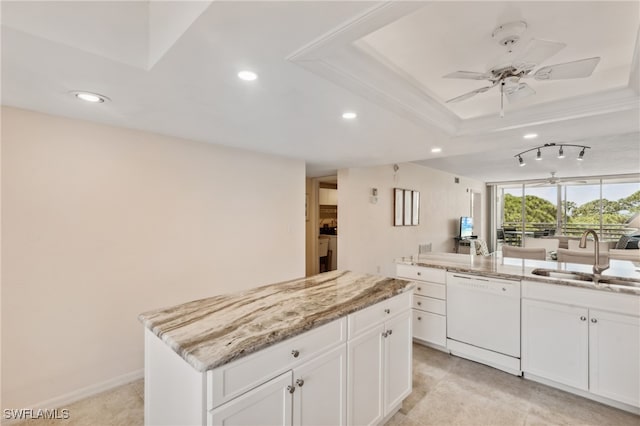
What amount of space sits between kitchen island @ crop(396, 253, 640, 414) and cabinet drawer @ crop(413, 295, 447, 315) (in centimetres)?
1

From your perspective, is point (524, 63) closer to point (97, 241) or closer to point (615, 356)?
point (615, 356)

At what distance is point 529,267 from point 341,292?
2098 millimetres

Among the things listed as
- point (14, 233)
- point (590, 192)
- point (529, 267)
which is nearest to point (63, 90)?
point (14, 233)

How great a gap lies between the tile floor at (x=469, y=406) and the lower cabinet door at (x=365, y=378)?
35 centimetres

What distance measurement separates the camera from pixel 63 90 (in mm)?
1815

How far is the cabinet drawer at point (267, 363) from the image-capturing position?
1084mm

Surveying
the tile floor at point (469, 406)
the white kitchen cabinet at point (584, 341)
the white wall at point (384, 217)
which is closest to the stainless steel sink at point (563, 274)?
the white kitchen cabinet at point (584, 341)

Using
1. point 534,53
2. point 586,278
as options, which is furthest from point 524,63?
point 586,278

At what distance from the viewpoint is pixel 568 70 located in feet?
5.69

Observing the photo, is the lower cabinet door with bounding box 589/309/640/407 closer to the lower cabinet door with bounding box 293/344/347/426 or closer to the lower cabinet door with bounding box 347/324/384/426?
the lower cabinet door with bounding box 347/324/384/426

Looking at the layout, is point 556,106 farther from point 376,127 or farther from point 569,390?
point 569,390

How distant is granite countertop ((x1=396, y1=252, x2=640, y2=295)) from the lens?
2.28 meters

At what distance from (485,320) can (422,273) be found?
0.70 metres

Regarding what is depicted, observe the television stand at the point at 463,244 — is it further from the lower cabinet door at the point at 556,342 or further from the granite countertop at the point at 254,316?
the granite countertop at the point at 254,316
